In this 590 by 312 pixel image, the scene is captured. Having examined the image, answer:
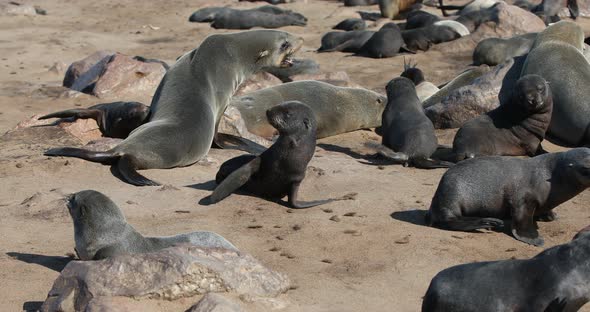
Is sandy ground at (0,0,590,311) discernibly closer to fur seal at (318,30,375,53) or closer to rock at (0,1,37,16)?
fur seal at (318,30,375,53)

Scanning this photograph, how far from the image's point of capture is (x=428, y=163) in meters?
8.36

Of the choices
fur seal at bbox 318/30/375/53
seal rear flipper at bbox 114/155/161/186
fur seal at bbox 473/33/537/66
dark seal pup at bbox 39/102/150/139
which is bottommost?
fur seal at bbox 318/30/375/53

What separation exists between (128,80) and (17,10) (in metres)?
8.17

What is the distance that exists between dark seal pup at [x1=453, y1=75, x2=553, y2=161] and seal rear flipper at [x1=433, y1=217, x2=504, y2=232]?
2.15 metres

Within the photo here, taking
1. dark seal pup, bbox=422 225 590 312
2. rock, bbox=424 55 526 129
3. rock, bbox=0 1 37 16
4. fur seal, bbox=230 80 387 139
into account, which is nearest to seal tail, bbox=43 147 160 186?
fur seal, bbox=230 80 387 139

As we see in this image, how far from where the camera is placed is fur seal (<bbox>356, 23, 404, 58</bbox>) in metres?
14.0

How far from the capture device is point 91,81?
1156 cm

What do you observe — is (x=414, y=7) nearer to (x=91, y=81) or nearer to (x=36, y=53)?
(x=36, y=53)

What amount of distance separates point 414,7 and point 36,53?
720cm

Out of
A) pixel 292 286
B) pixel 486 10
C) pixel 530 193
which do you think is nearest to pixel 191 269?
pixel 292 286

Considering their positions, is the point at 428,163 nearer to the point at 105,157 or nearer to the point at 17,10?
the point at 105,157

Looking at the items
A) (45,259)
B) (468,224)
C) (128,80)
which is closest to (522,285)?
(468,224)

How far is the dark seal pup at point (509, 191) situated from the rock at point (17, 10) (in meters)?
13.6

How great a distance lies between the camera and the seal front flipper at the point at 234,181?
23.0ft
